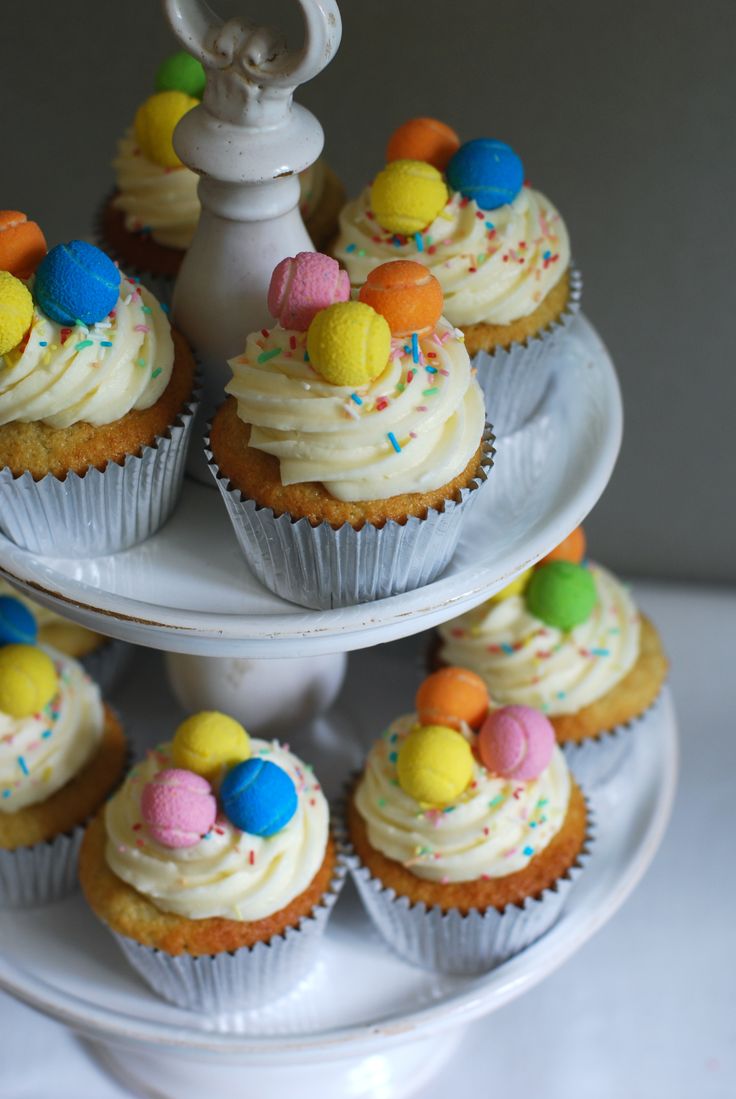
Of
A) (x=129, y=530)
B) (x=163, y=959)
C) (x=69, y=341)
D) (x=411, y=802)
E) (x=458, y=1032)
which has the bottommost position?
(x=458, y=1032)

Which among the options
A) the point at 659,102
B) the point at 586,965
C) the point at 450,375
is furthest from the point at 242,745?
the point at 659,102

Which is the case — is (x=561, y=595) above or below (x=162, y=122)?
below

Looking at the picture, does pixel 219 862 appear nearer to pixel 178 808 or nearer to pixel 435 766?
pixel 178 808

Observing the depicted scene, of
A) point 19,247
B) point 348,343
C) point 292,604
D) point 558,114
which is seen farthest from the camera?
point 558,114

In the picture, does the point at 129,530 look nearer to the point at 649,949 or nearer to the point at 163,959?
the point at 163,959

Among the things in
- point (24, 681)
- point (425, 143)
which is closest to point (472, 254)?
point (425, 143)

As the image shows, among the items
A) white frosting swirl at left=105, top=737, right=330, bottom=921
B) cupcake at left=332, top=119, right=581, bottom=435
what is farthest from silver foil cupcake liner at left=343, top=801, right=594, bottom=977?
cupcake at left=332, top=119, right=581, bottom=435

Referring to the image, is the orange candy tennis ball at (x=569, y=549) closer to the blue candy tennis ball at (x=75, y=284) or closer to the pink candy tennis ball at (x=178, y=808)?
the pink candy tennis ball at (x=178, y=808)
